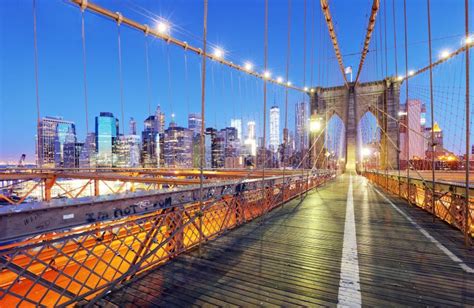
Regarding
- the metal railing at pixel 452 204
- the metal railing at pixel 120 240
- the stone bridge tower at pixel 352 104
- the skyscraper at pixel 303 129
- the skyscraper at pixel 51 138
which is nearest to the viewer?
the metal railing at pixel 120 240

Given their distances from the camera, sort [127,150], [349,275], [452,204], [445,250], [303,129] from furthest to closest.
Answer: [127,150] < [303,129] < [452,204] < [445,250] < [349,275]

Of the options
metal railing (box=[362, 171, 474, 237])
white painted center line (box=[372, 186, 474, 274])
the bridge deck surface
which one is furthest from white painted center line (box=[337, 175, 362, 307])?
metal railing (box=[362, 171, 474, 237])

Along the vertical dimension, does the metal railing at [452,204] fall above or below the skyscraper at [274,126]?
below

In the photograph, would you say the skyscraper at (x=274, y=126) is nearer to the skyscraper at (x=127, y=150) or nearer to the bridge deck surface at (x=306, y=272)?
the skyscraper at (x=127, y=150)

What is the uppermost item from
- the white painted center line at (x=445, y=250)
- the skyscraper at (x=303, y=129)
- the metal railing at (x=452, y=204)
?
the skyscraper at (x=303, y=129)

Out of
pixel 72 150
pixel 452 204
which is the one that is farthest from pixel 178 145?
pixel 452 204

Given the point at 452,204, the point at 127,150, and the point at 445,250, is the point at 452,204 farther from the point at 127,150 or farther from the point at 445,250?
the point at 127,150

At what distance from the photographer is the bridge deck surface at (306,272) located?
2666 millimetres

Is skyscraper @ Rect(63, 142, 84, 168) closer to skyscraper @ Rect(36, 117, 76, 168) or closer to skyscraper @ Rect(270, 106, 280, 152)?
skyscraper @ Rect(36, 117, 76, 168)

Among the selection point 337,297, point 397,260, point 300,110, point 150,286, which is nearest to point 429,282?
point 397,260

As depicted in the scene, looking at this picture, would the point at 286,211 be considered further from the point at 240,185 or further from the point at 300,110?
the point at 300,110

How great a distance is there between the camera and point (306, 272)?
3.28m

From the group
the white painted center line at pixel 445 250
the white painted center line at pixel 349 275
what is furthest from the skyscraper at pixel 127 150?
the white painted center line at pixel 445 250

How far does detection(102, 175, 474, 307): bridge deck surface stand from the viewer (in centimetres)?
267
